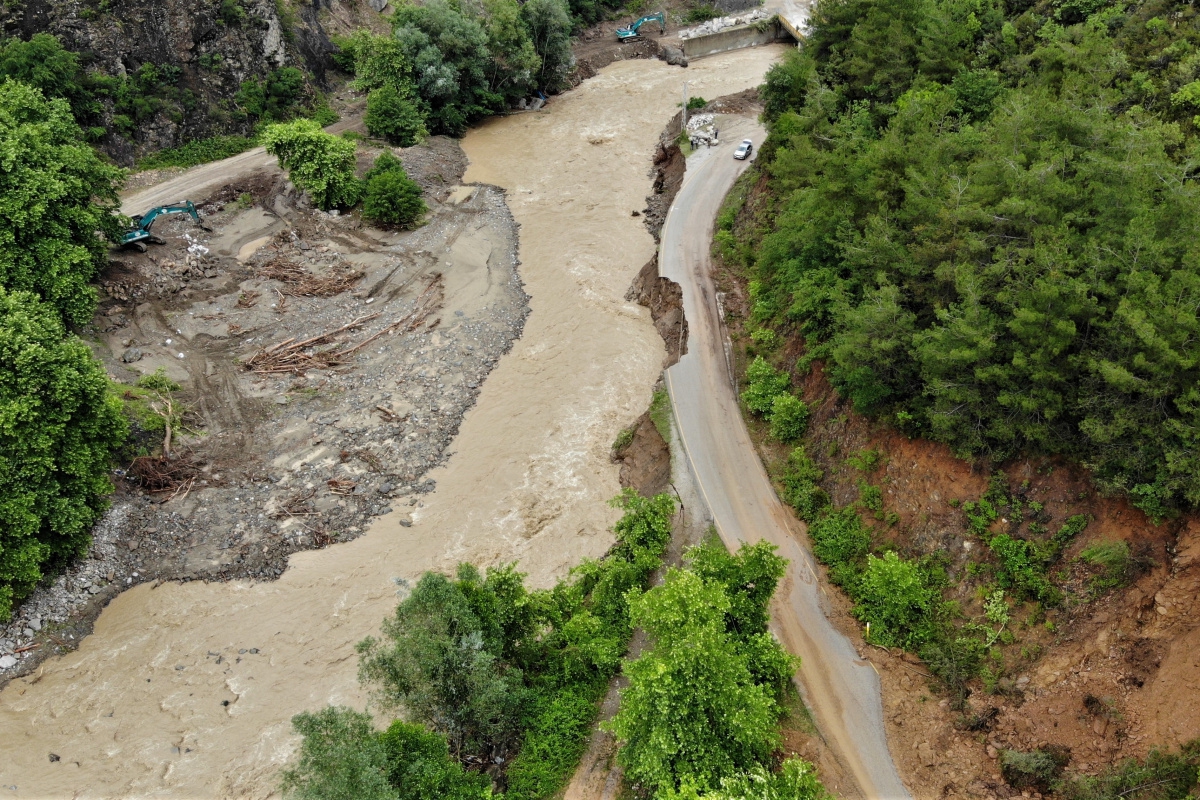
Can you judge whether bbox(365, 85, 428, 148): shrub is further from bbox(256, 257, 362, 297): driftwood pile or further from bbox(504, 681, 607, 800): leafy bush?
bbox(504, 681, 607, 800): leafy bush

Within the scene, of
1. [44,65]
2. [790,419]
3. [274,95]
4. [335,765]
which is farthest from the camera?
[274,95]

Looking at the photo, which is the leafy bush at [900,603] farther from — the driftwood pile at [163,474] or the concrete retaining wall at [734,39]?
the concrete retaining wall at [734,39]

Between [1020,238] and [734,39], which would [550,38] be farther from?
[1020,238]

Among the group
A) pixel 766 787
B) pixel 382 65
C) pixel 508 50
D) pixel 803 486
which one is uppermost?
pixel 382 65

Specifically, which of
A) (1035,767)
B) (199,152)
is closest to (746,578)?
(1035,767)

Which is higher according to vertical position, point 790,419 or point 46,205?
point 46,205

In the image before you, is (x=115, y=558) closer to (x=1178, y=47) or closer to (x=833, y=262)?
(x=833, y=262)

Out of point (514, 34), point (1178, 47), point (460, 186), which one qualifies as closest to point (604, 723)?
point (1178, 47)

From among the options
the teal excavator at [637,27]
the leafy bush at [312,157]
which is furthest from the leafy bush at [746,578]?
the teal excavator at [637,27]
